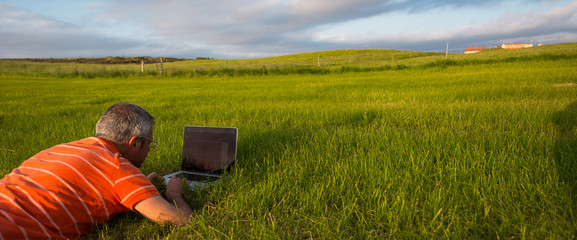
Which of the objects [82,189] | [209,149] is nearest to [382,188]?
[209,149]

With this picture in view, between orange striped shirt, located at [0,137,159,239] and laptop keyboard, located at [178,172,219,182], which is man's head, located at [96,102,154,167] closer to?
orange striped shirt, located at [0,137,159,239]

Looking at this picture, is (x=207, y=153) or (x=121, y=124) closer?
(x=121, y=124)

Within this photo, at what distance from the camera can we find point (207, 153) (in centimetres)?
343

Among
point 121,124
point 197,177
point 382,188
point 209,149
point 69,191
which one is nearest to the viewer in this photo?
point 69,191

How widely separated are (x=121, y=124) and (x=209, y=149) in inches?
45.0

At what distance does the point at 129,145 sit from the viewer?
8.04 feet

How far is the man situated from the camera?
1.91 meters

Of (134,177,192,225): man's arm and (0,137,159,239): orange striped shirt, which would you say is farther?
(134,177,192,225): man's arm

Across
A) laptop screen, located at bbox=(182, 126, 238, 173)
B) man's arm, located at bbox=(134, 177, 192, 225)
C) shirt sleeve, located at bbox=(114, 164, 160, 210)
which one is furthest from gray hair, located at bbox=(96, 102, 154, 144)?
laptop screen, located at bbox=(182, 126, 238, 173)

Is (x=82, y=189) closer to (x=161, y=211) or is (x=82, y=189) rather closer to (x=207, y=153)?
(x=161, y=211)

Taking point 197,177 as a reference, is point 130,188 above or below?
above

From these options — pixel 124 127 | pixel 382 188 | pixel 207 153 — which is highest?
pixel 124 127

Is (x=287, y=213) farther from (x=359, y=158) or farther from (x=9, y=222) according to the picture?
(x=9, y=222)

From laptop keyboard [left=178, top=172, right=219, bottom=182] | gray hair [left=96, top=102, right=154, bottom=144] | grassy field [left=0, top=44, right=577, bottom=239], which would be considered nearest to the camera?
Result: grassy field [left=0, top=44, right=577, bottom=239]
